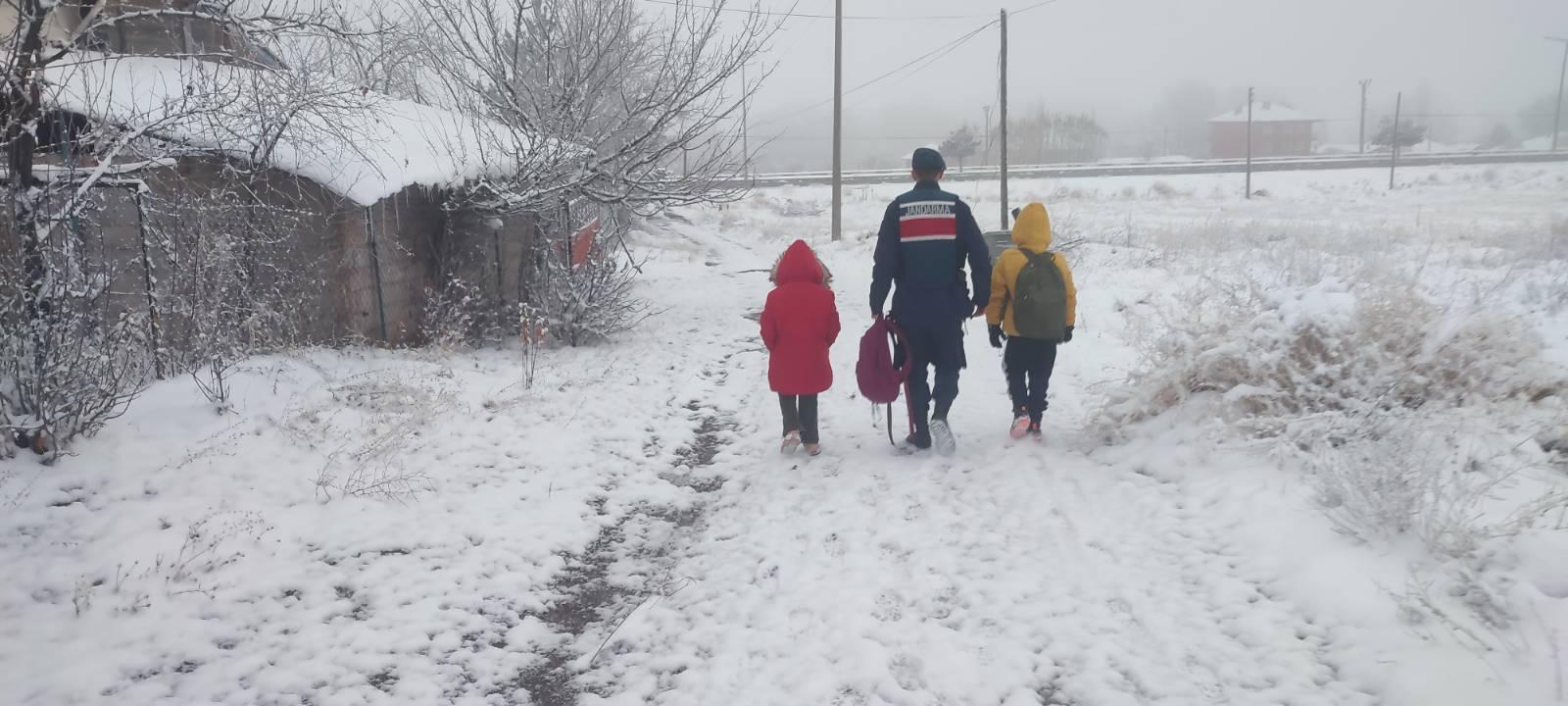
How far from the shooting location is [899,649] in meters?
3.58

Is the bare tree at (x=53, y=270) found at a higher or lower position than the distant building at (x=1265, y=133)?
lower

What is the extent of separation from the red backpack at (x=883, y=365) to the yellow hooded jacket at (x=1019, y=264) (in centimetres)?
62

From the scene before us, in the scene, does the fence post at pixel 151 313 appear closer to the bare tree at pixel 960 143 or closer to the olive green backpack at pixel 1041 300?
the olive green backpack at pixel 1041 300

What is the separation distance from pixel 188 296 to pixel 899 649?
19.3 ft

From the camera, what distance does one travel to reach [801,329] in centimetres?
613

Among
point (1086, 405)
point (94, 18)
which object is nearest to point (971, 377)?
point (1086, 405)

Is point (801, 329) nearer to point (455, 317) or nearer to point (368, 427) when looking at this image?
point (368, 427)

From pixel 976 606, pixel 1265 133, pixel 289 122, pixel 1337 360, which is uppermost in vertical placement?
pixel 1265 133

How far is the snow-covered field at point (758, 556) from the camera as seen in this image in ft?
10.9

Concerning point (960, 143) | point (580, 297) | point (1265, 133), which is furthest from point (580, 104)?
point (1265, 133)

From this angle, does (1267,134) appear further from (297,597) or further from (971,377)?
(297,597)

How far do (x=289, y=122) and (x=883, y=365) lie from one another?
5.01 m

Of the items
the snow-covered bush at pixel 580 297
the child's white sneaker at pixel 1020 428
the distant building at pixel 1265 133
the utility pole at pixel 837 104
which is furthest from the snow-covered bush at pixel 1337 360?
the distant building at pixel 1265 133

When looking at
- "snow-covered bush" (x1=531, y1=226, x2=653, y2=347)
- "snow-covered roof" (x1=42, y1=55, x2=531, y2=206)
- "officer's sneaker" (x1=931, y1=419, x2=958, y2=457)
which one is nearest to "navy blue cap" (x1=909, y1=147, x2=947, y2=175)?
"officer's sneaker" (x1=931, y1=419, x2=958, y2=457)
